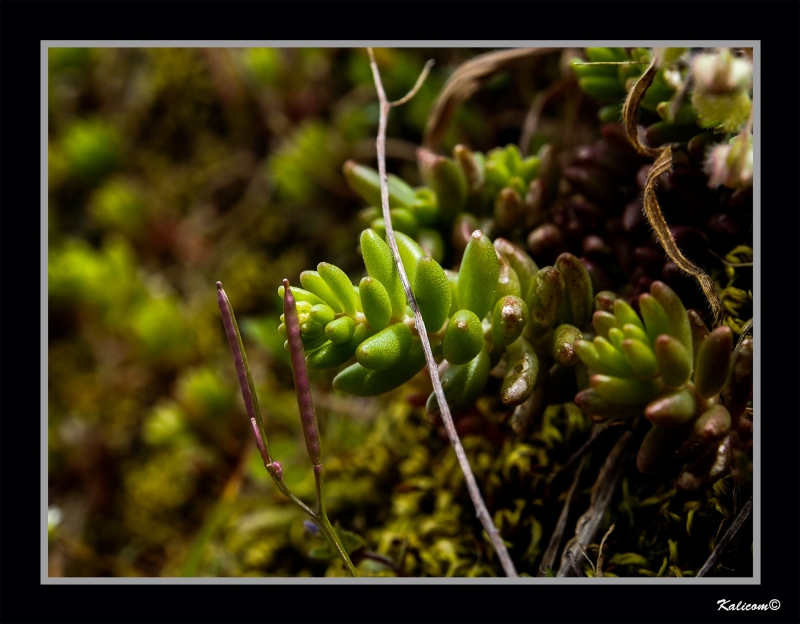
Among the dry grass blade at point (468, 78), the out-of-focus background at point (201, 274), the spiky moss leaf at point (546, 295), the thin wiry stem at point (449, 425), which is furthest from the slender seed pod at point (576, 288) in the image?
the dry grass blade at point (468, 78)

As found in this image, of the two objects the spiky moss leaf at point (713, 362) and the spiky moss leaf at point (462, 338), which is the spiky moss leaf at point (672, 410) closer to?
the spiky moss leaf at point (713, 362)

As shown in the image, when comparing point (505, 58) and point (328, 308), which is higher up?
point (505, 58)

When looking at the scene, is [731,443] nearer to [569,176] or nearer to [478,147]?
[569,176]

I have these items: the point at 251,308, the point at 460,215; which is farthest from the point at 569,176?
the point at 251,308

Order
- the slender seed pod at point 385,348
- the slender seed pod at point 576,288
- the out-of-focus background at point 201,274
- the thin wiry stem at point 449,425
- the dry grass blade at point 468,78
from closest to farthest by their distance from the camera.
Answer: the thin wiry stem at point 449,425 → the slender seed pod at point 385,348 → the slender seed pod at point 576,288 → the dry grass blade at point 468,78 → the out-of-focus background at point 201,274

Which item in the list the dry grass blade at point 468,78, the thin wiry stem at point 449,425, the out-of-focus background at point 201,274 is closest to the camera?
the thin wiry stem at point 449,425

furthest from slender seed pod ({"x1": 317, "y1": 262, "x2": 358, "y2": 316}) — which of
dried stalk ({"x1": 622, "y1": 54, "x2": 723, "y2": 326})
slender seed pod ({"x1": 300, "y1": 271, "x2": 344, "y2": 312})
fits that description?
dried stalk ({"x1": 622, "y1": 54, "x2": 723, "y2": 326})
